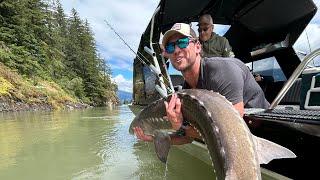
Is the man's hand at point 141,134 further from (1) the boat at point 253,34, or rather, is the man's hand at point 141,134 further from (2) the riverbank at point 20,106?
(2) the riverbank at point 20,106

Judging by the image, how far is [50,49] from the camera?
5519 cm

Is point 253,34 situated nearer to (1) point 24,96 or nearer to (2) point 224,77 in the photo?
(2) point 224,77

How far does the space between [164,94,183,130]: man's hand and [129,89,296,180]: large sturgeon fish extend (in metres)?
0.06

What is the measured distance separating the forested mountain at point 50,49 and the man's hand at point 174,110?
3851 cm

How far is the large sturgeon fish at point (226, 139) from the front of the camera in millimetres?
1803

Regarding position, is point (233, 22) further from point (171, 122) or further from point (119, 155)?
point (171, 122)

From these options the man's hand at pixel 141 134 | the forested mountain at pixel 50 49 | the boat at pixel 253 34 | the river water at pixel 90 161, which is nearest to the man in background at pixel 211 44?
the boat at pixel 253 34

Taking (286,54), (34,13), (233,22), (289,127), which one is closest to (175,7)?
(233,22)

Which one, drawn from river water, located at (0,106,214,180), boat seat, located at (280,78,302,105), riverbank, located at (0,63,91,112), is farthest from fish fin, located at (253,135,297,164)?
riverbank, located at (0,63,91,112)

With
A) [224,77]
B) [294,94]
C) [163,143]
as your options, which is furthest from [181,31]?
[294,94]

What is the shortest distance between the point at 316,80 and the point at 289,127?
2.62 feet

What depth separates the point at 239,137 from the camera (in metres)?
1.94

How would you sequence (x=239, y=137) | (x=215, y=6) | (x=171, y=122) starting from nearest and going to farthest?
(x=239, y=137)
(x=171, y=122)
(x=215, y=6)

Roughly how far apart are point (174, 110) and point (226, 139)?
0.80 m
